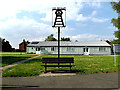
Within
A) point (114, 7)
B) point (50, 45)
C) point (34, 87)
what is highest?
point (114, 7)

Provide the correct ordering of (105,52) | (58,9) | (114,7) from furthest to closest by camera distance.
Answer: (105,52), (114,7), (58,9)

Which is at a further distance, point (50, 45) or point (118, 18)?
point (50, 45)

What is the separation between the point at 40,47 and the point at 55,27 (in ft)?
94.6

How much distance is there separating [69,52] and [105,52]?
10149 mm

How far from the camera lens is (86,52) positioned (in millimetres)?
37625

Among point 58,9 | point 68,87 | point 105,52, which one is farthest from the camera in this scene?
point 105,52

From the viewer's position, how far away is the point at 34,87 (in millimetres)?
5289

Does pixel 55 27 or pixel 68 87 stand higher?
pixel 55 27

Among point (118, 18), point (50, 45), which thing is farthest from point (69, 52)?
point (118, 18)

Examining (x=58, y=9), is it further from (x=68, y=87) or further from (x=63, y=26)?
(x=68, y=87)

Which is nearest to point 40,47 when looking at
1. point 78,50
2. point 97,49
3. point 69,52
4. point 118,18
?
point 69,52

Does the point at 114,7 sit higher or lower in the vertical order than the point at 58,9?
higher

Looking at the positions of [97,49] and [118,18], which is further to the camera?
[97,49]

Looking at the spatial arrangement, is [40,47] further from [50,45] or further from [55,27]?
[55,27]
